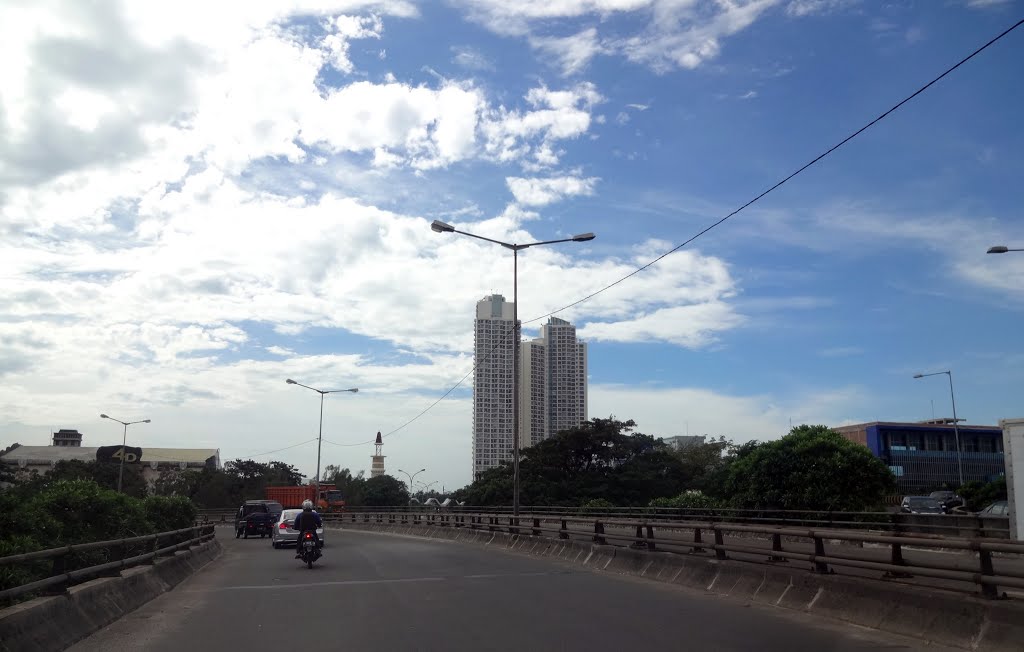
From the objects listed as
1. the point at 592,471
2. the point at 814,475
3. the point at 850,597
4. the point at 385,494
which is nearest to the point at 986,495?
the point at 814,475

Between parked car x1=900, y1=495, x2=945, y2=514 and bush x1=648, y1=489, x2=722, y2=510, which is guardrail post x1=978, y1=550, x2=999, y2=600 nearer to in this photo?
bush x1=648, y1=489, x2=722, y2=510

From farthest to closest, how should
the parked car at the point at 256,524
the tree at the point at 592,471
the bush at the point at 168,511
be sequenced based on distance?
the tree at the point at 592,471, the parked car at the point at 256,524, the bush at the point at 168,511

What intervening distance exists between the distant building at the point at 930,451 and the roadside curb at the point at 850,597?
84985 millimetres

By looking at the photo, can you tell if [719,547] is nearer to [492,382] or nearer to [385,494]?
[492,382]

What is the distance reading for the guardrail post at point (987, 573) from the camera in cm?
857

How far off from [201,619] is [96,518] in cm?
621

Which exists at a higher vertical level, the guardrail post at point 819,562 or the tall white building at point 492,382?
the tall white building at point 492,382

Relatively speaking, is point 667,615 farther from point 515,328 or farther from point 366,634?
point 515,328

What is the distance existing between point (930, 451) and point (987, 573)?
9865 cm

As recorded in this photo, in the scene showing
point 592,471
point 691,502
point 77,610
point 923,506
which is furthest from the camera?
point 592,471

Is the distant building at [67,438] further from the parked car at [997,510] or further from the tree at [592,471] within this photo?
the parked car at [997,510]

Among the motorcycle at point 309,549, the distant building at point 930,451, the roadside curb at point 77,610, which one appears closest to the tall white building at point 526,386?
the motorcycle at point 309,549

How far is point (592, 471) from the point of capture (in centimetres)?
7050

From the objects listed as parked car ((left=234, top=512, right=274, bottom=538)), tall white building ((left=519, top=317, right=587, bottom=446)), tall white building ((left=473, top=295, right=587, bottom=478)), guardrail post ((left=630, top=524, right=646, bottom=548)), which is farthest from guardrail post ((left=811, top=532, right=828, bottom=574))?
tall white building ((left=519, top=317, right=587, bottom=446))
